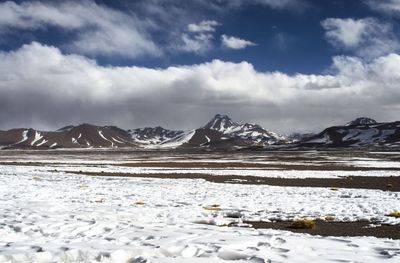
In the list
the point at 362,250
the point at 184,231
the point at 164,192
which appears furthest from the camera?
the point at 164,192

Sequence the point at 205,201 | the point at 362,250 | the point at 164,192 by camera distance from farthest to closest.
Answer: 1. the point at 164,192
2. the point at 205,201
3. the point at 362,250

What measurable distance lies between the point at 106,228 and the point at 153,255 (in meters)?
3.53

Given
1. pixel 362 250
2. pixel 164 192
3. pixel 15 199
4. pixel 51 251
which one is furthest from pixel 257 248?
pixel 164 192

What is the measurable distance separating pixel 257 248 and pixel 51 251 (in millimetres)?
4931

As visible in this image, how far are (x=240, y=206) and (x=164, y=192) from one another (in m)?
8.14

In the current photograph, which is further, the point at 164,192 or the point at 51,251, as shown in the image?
the point at 164,192

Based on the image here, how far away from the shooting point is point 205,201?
73.6 ft

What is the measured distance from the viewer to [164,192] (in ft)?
88.8

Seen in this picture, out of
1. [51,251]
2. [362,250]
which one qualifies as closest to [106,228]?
[51,251]

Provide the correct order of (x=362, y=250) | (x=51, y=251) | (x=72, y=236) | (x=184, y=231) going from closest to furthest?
1. (x=51, y=251)
2. (x=362, y=250)
3. (x=72, y=236)
4. (x=184, y=231)

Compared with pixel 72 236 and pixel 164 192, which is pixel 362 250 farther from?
pixel 164 192

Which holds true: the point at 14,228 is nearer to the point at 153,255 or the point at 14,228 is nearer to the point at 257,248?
the point at 153,255

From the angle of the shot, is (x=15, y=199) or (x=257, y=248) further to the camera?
(x=15, y=199)

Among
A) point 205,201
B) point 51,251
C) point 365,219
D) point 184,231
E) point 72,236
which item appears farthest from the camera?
point 205,201
